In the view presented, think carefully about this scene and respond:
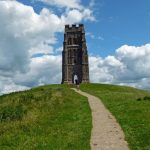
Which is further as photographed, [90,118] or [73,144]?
[90,118]

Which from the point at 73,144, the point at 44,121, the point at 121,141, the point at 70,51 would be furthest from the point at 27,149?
the point at 70,51

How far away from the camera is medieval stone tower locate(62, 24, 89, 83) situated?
359ft

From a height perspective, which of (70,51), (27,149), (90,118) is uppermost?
(70,51)

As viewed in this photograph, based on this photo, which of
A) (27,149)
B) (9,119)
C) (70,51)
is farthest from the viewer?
(70,51)

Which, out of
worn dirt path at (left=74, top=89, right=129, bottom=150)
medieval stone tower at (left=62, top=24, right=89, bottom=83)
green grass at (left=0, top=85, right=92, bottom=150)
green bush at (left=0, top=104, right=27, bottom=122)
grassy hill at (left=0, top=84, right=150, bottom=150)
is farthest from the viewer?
medieval stone tower at (left=62, top=24, right=89, bottom=83)

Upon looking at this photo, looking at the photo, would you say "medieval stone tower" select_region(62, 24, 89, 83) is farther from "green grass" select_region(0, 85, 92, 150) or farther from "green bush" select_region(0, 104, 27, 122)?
"green bush" select_region(0, 104, 27, 122)

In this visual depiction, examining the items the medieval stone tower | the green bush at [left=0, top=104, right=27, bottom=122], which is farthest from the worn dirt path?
the medieval stone tower

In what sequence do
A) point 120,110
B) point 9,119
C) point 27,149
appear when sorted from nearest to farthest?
point 27,149
point 9,119
point 120,110

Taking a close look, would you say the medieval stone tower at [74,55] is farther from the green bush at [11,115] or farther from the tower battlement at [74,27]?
the green bush at [11,115]

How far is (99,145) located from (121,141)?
4.98 ft

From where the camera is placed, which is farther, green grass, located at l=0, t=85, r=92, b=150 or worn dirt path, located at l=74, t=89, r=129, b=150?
green grass, located at l=0, t=85, r=92, b=150

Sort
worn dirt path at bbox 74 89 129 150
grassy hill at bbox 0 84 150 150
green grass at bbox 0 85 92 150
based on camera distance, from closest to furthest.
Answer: worn dirt path at bbox 74 89 129 150, green grass at bbox 0 85 92 150, grassy hill at bbox 0 84 150 150

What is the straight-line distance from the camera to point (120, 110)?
29.3 meters

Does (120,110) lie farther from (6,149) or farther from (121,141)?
(6,149)
